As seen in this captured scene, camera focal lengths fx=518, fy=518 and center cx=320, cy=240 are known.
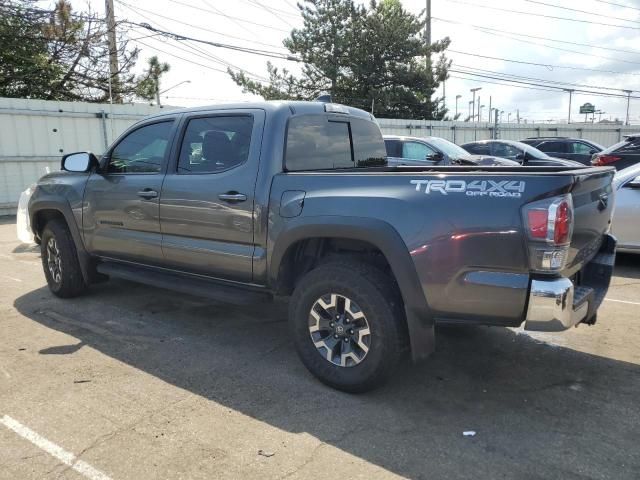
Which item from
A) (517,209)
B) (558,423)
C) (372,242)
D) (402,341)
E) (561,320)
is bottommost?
(558,423)

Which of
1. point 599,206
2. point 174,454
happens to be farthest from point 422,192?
point 174,454

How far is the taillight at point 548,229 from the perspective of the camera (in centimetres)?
272

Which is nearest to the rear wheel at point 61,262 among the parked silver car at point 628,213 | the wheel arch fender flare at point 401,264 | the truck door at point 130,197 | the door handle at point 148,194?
the truck door at point 130,197

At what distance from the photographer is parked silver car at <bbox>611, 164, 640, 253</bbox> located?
6520mm

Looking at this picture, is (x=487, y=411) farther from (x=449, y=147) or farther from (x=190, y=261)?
(x=449, y=147)

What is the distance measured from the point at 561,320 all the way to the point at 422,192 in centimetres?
103

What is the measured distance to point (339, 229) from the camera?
10.9 feet

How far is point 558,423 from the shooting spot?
10.1ft

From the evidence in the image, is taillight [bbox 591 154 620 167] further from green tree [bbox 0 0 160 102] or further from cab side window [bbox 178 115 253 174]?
green tree [bbox 0 0 160 102]

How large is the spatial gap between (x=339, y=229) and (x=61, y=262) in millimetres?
3650

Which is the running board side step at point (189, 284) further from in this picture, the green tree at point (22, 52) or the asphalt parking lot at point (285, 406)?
the green tree at point (22, 52)

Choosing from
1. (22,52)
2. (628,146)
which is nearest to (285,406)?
(628,146)

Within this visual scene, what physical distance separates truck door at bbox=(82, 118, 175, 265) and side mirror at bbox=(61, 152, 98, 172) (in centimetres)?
12

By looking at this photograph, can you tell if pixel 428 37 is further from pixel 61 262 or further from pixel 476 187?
pixel 476 187
